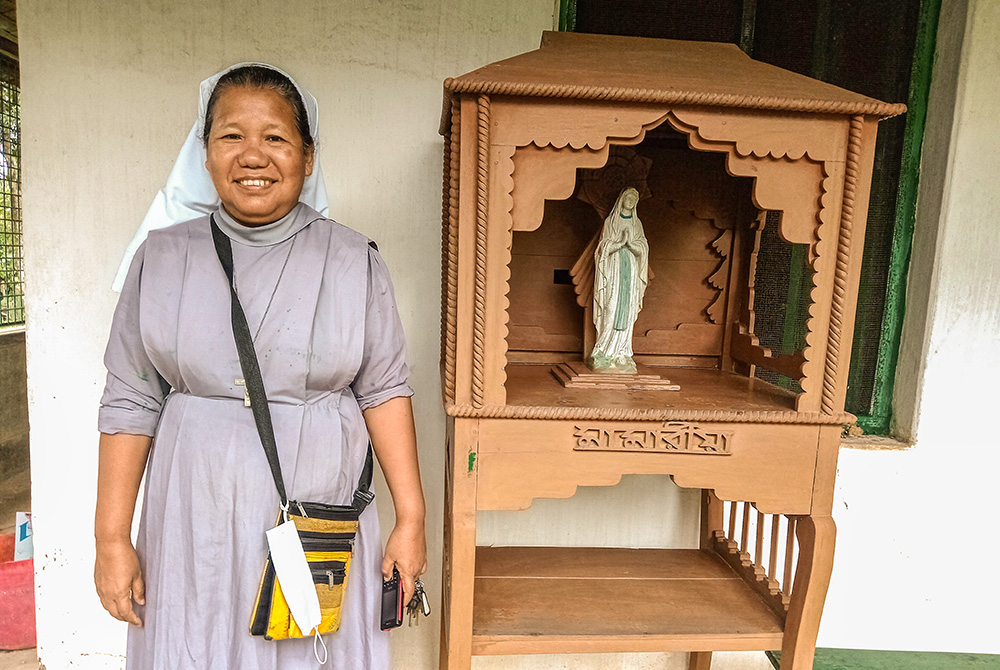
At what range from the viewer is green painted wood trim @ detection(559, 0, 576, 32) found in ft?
5.78

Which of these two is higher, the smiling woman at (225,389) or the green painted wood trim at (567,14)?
the green painted wood trim at (567,14)

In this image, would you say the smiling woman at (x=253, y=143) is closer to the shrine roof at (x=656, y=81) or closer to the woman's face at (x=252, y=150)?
the woman's face at (x=252, y=150)

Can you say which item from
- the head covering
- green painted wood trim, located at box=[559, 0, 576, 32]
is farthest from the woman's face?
green painted wood trim, located at box=[559, 0, 576, 32]

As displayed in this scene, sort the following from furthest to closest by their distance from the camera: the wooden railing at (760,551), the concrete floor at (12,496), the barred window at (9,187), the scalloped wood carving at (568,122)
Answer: the barred window at (9,187)
the concrete floor at (12,496)
the wooden railing at (760,551)
the scalloped wood carving at (568,122)

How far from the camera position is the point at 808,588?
1.34 meters

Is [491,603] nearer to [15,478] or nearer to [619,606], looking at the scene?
[619,606]

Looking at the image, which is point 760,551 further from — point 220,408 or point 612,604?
point 220,408

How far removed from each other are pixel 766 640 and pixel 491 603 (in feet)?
2.18

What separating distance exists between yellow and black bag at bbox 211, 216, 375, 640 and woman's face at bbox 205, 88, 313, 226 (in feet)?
0.34

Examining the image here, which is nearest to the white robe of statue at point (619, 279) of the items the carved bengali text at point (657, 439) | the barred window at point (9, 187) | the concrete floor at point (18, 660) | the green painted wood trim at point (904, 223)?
the carved bengali text at point (657, 439)

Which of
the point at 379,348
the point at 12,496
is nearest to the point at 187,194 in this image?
the point at 379,348

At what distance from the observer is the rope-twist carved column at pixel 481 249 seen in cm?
115

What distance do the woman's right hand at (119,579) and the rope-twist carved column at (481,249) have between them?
714mm

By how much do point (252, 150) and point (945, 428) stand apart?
2.14 meters
